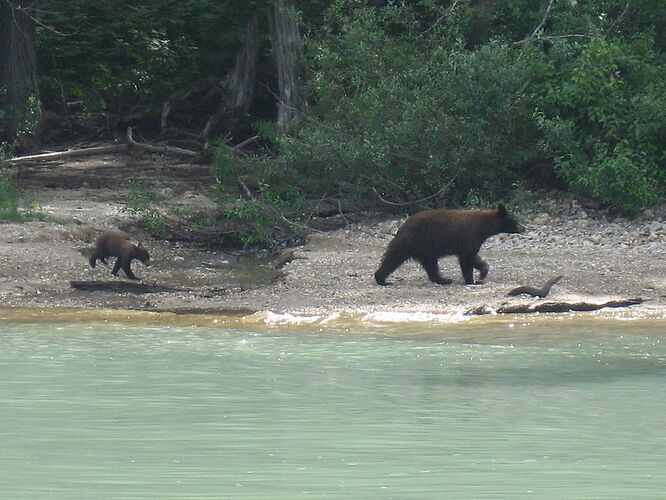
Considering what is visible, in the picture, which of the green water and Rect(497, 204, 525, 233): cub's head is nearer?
the green water

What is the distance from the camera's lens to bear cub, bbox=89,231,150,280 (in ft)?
48.0

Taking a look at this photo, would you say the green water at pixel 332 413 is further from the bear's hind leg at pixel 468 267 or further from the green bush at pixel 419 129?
the green bush at pixel 419 129

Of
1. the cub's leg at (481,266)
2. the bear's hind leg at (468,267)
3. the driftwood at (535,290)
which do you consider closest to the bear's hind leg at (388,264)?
the bear's hind leg at (468,267)

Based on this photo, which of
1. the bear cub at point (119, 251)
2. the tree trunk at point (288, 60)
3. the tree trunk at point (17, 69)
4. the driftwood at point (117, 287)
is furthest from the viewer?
the tree trunk at point (17, 69)

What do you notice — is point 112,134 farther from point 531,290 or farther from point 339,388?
point 339,388

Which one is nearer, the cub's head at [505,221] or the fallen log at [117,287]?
the fallen log at [117,287]

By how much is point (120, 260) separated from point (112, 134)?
12855mm

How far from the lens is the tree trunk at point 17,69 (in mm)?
23234

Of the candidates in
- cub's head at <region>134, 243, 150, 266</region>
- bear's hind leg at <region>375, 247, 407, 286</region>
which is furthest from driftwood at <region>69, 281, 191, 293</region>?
bear's hind leg at <region>375, 247, 407, 286</region>

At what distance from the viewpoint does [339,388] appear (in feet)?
26.4

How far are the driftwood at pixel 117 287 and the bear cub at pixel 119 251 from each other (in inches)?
31.1

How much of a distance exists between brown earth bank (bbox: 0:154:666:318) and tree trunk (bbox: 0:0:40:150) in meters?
3.28

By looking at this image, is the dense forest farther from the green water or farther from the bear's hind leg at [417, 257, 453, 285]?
the green water

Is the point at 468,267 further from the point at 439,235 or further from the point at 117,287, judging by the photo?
the point at 117,287
